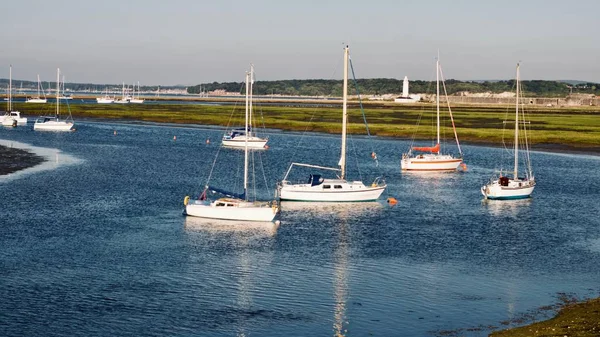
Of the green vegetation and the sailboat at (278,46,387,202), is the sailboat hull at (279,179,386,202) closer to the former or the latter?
the sailboat at (278,46,387,202)

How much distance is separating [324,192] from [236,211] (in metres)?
11.2

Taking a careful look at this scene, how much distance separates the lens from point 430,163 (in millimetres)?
90938

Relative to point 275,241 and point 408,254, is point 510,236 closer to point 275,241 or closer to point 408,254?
point 408,254

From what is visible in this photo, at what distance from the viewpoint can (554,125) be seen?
15438cm

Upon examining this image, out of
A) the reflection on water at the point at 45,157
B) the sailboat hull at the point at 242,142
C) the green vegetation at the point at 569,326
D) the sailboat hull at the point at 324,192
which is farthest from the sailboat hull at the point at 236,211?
the sailboat hull at the point at 242,142

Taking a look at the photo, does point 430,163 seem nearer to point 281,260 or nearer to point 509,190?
point 509,190

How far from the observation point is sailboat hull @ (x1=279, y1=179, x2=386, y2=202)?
64.3 meters

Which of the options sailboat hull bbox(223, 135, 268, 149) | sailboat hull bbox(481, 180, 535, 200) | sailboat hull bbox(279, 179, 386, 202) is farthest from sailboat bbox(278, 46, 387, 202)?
sailboat hull bbox(223, 135, 268, 149)

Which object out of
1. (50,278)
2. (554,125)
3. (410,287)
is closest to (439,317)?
(410,287)

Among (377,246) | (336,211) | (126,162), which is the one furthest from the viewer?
(126,162)

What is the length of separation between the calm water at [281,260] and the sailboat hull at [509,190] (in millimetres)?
1585

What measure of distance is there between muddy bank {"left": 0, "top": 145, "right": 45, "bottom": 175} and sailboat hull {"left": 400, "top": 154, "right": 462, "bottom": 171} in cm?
3895

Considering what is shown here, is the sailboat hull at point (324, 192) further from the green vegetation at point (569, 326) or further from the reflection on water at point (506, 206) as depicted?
the green vegetation at point (569, 326)

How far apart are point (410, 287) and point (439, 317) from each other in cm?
493
